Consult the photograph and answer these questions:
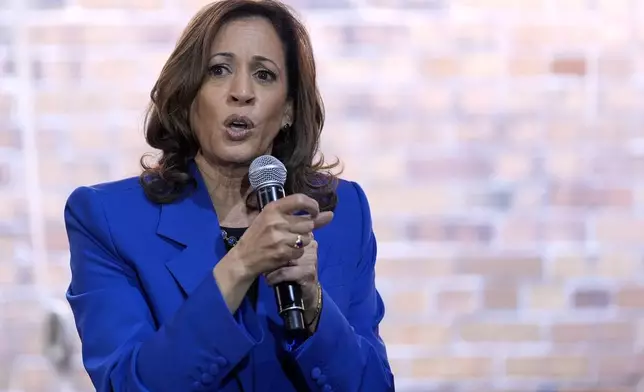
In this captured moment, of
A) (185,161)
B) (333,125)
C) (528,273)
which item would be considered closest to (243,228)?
(185,161)

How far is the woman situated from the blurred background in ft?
1.61

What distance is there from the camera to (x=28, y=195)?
2.34 metres

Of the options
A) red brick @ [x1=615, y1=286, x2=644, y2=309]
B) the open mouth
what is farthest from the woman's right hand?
red brick @ [x1=615, y1=286, x2=644, y2=309]

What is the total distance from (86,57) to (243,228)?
0.86 m

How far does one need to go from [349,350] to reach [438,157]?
→ 96cm

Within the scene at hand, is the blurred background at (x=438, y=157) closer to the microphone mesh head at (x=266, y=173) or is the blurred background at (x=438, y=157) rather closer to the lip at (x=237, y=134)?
the lip at (x=237, y=134)

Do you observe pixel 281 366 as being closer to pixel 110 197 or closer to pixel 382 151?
pixel 110 197

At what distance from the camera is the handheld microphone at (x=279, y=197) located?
1.37m

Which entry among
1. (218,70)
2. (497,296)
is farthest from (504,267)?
(218,70)

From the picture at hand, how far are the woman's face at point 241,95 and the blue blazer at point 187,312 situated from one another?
11 cm

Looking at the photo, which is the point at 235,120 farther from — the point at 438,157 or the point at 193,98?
the point at 438,157

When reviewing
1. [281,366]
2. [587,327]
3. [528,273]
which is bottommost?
[587,327]

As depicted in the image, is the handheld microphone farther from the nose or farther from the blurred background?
the blurred background

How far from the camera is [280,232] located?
1.36m
